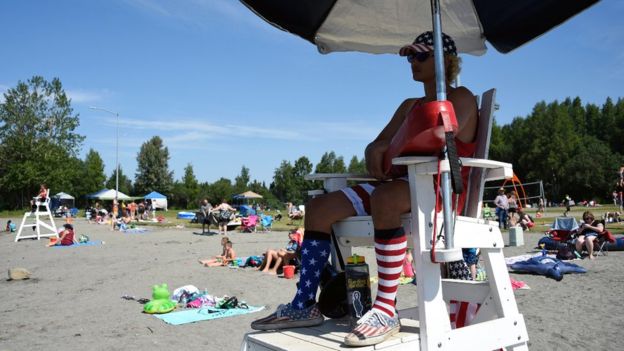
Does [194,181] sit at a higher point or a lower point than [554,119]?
lower

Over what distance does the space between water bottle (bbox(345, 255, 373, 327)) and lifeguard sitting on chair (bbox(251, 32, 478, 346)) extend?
18 centimetres

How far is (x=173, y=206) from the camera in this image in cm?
8456

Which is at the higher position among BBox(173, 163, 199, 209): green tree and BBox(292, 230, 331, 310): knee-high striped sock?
BBox(173, 163, 199, 209): green tree

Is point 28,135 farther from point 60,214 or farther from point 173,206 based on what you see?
point 173,206

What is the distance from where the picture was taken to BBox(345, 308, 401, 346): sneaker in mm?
2180

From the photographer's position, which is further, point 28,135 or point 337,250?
point 28,135

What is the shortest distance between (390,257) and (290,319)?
0.68 meters

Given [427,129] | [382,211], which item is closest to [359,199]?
[382,211]

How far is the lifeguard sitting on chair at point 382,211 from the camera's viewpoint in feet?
7.89

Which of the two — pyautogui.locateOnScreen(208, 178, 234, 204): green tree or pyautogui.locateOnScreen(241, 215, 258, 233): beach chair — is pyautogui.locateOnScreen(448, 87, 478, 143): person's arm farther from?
pyautogui.locateOnScreen(208, 178, 234, 204): green tree

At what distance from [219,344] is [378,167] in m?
2.97

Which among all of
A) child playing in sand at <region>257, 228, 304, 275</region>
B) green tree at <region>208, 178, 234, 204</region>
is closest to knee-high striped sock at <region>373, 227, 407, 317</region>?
child playing in sand at <region>257, 228, 304, 275</region>

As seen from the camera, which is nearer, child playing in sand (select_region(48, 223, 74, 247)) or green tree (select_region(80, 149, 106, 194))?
child playing in sand (select_region(48, 223, 74, 247))

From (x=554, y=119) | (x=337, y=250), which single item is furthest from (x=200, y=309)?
(x=554, y=119)
